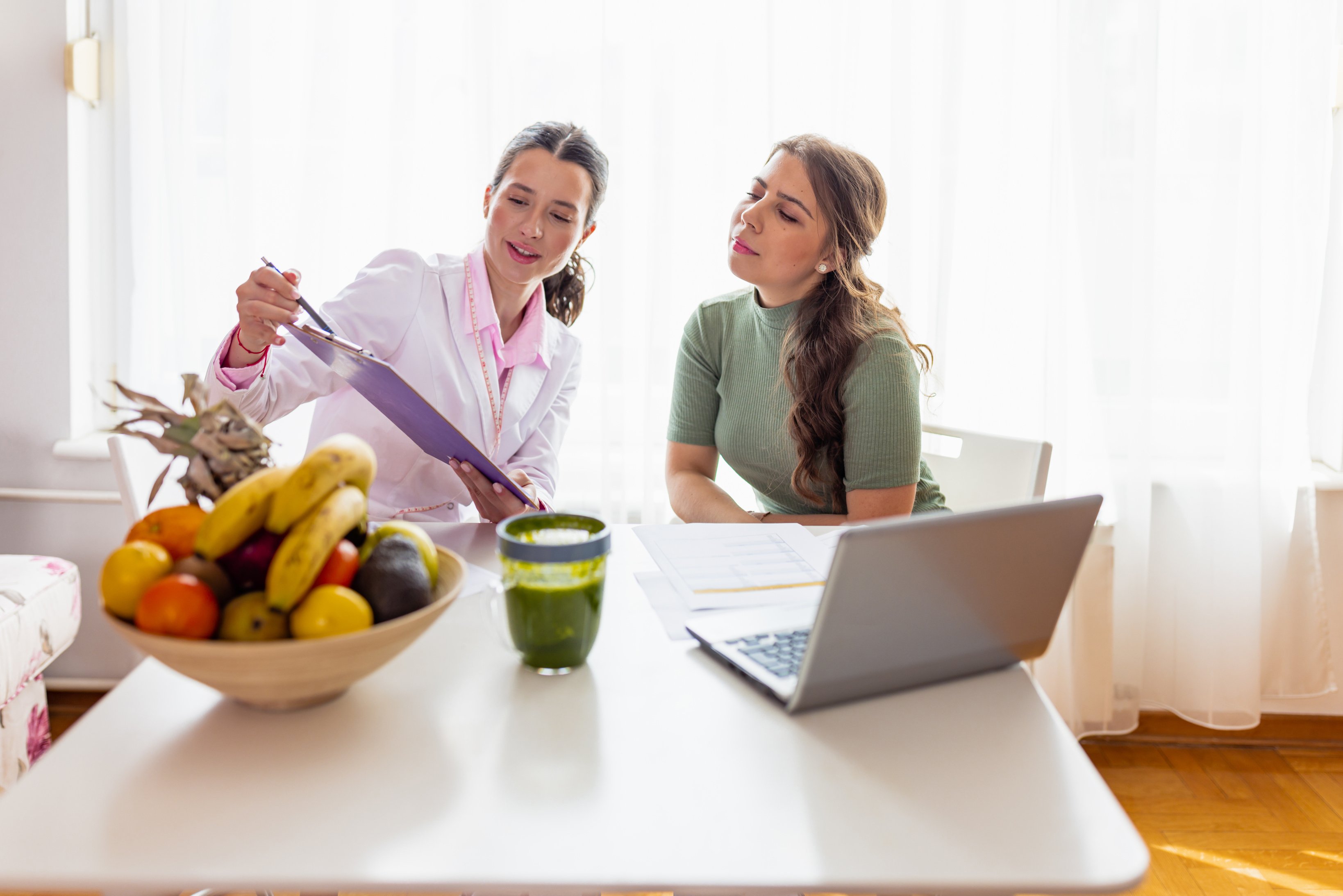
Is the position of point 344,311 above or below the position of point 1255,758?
above

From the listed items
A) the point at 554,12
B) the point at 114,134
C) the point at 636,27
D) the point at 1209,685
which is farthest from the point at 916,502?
the point at 114,134

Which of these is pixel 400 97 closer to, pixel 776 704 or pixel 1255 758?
pixel 776 704

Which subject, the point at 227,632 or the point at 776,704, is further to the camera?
the point at 776,704

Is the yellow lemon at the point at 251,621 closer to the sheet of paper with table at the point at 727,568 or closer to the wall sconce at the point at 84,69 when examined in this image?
the sheet of paper with table at the point at 727,568

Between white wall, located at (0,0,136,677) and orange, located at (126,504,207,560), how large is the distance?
5.88 ft

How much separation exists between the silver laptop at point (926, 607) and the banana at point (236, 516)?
0.41 m

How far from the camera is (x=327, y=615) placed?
697 millimetres

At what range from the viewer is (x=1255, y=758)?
2332 mm

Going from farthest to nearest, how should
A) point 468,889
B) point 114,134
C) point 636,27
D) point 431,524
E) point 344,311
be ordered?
point 114,134
point 636,27
point 344,311
point 431,524
point 468,889

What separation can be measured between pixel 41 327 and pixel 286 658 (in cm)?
207

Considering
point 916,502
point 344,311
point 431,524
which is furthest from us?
point 916,502

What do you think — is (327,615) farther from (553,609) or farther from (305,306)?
(305,306)

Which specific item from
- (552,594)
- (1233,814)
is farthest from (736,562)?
(1233,814)

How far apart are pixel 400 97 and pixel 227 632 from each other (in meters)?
1.82
